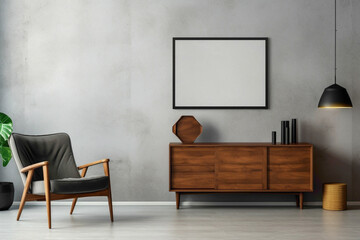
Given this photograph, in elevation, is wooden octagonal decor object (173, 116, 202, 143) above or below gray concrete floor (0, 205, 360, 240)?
above

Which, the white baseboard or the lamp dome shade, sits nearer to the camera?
the lamp dome shade

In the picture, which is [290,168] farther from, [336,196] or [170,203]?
[170,203]

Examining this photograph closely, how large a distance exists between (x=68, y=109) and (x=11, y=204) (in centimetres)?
125

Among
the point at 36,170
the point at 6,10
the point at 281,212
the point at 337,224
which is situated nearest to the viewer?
the point at 337,224

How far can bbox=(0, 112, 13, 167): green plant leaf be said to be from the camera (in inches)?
169

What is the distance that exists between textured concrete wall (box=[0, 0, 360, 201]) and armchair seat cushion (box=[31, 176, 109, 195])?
1077mm

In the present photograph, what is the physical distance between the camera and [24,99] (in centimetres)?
490

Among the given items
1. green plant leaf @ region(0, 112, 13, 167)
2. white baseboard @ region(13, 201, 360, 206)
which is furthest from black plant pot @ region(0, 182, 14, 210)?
white baseboard @ region(13, 201, 360, 206)

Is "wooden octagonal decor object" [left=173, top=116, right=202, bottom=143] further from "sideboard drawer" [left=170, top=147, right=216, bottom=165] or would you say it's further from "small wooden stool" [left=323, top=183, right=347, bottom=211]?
"small wooden stool" [left=323, top=183, right=347, bottom=211]

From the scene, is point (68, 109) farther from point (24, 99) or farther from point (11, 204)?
point (11, 204)

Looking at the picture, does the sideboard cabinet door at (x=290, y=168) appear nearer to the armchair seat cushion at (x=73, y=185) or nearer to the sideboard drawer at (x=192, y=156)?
the sideboard drawer at (x=192, y=156)

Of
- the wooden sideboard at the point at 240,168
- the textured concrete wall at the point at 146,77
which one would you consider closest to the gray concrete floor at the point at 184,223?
the wooden sideboard at the point at 240,168

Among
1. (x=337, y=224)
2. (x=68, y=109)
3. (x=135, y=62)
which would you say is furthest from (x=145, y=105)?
(x=337, y=224)

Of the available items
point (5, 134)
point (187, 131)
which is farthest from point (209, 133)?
point (5, 134)
